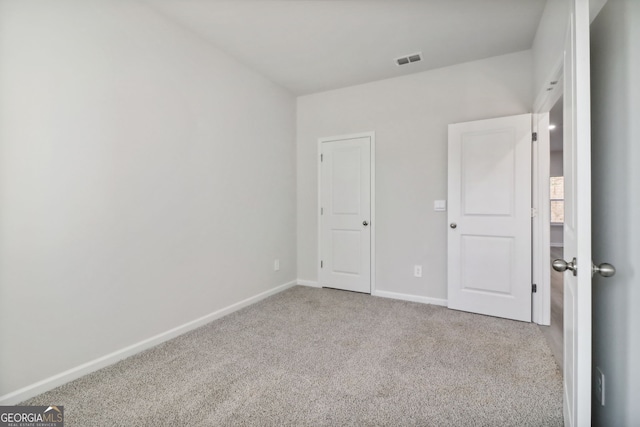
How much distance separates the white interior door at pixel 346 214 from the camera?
377cm

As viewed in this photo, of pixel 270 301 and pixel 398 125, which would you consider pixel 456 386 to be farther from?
pixel 398 125

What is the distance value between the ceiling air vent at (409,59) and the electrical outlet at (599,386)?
2.90 meters

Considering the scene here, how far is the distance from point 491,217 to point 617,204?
1.90m

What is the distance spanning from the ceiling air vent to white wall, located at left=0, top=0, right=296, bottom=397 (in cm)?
167

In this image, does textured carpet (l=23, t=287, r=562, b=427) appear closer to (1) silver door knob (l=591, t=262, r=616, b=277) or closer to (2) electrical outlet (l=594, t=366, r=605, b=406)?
(2) electrical outlet (l=594, t=366, r=605, b=406)

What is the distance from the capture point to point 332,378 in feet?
6.31

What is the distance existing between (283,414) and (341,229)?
2555 mm

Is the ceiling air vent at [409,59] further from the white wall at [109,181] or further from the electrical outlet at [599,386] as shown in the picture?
the electrical outlet at [599,386]

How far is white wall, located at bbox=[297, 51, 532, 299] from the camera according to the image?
309 centimetres

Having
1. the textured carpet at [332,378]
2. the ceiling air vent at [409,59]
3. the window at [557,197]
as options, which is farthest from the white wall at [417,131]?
the window at [557,197]

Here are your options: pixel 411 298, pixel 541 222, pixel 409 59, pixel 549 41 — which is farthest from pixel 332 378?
Result: pixel 409 59

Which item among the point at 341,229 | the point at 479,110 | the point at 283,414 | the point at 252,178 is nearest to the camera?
the point at 283,414

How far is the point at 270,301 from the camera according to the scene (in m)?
3.48

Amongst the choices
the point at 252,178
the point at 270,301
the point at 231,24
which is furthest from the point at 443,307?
Answer: the point at 231,24
